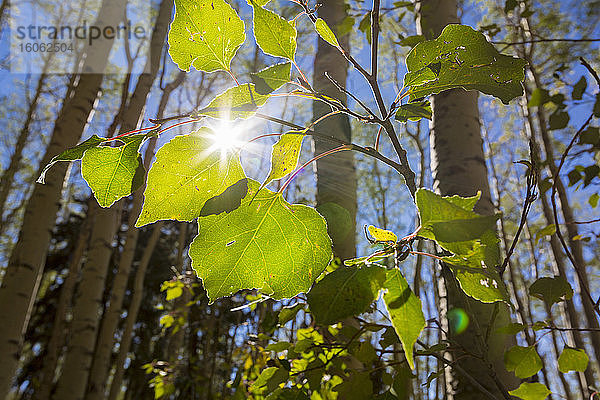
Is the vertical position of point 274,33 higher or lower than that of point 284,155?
higher

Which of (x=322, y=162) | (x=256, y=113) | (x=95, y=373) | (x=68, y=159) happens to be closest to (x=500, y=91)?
(x=256, y=113)

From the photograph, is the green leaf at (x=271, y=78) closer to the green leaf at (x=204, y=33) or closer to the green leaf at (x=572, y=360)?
the green leaf at (x=204, y=33)

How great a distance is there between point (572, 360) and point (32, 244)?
2.34 meters

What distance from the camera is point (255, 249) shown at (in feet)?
1.20

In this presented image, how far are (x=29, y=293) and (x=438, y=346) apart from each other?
2.16 m

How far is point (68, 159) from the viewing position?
1.14ft

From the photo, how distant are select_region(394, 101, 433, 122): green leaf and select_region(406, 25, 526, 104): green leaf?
2cm

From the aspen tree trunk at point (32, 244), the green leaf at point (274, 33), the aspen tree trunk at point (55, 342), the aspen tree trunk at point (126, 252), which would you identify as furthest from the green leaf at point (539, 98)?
the aspen tree trunk at point (55, 342)

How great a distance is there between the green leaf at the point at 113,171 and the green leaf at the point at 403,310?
0.76 ft

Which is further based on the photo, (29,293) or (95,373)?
(95,373)

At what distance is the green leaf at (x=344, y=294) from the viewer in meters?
0.32

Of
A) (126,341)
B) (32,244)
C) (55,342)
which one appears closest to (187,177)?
(32,244)

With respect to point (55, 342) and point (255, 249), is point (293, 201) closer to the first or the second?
point (55, 342)

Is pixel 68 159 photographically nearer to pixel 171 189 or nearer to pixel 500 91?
pixel 171 189
